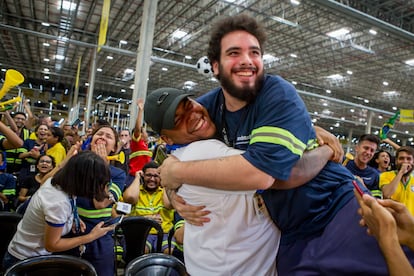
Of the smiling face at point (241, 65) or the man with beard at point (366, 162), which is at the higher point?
the smiling face at point (241, 65)

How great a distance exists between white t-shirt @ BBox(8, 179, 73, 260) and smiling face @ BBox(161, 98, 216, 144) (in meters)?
1.12

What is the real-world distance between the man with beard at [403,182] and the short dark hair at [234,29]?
11.5 ft

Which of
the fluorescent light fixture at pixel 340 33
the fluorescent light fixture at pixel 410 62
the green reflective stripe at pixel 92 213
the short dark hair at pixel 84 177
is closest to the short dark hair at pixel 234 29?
the short dark hair at pixel 84 177

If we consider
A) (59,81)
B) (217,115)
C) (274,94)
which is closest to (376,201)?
(274,94)

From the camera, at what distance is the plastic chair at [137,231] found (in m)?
3.19

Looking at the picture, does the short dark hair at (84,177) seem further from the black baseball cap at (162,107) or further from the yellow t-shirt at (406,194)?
the yellow t-shirt at (406,194)

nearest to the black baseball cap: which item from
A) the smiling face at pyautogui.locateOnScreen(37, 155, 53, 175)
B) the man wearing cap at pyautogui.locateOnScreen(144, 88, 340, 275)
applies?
the man wearing cap at pyautogui.locateOnScreen(144, 88, 340, 275)

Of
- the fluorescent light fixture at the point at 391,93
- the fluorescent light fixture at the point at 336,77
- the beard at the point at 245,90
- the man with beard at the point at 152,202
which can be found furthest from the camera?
the fluorescent light fixture at the point at 391,93

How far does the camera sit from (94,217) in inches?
98.3

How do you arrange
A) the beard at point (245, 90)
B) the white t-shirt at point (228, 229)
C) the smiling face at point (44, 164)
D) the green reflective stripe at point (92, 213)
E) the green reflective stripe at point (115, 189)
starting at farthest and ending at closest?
the smiling face at point (44, 164) < the green reflective stripe at point (115, 189) < the green reflective stripe at point (92, 213) < the beard at point (245, 90) < the white t-shirt at point (228, 229)

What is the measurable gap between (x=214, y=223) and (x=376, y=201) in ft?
1.81

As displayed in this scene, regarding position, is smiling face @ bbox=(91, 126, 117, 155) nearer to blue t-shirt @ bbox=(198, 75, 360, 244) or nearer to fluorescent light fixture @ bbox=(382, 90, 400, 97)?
blue t-shirt @ bbox=(198, 75, 360, 244)

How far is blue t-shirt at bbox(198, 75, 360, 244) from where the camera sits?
1.07 metres

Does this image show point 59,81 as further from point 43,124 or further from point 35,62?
point 43,124
